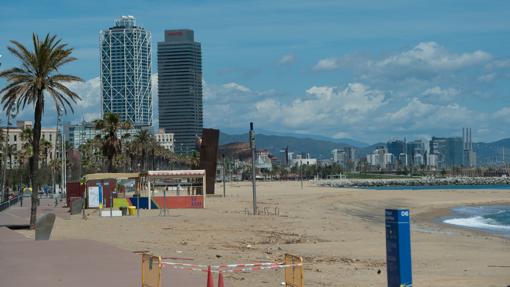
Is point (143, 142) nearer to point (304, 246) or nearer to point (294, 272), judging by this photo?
point (304, 246)

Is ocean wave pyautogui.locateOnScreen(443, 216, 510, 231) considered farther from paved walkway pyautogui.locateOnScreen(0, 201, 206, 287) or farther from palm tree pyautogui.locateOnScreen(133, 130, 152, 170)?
palm tree pyautogui.locateOnScreen(133, 130, 152, 170)

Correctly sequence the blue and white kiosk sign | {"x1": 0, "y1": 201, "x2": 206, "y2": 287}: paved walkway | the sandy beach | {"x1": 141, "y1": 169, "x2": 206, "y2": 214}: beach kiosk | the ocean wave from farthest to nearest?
{"x1": 141, "y1": 169, "x2": 206, "y2": 214}: beach kiosk
the ocean wave
the sandy beach
{"x1": 0, "y1": 201, "x2": 206, "y2": 287}: paved walkway
the blue and white kiosk sign

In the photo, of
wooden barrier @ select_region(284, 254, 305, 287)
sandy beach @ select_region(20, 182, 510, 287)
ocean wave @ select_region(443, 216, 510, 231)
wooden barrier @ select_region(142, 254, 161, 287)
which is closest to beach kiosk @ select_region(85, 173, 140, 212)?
sandy beach @ select_region(20, 182, 510, 287)

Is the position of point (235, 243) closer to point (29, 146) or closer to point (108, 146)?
point (108, 146)

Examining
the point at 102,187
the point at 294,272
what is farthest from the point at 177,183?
the point at 294,272

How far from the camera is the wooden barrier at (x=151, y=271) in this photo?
47.0ft

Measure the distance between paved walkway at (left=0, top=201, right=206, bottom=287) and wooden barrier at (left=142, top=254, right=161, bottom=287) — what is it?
3.57 ft

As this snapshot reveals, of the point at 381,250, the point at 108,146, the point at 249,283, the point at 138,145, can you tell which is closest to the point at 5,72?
the point at 381,250

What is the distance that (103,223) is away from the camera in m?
38.8

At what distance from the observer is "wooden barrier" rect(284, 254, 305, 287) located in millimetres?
13673

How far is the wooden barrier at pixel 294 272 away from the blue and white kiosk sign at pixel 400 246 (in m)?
1.51

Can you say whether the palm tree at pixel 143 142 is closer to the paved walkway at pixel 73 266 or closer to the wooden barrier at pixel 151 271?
the paved walkway at pixel 73 266

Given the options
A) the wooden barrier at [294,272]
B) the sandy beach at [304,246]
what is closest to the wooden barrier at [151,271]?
the wooden barrier at [294,272]

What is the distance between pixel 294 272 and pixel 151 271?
2625 millimetres
